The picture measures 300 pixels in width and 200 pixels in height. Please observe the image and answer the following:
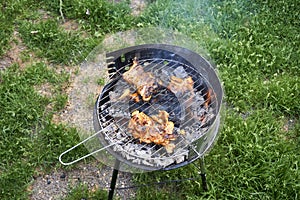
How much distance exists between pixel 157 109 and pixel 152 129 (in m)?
0.21

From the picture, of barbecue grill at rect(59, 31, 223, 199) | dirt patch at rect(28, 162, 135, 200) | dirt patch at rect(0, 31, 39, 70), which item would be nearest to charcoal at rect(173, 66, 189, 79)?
barbecue grill at rect(59, 31, 223, 199)

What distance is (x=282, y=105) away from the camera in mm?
3889

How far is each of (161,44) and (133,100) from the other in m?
0.47

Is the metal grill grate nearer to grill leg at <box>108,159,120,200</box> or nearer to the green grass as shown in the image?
grill leg at <box>108,159,120,200</box>

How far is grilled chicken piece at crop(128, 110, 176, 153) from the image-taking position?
2840 millimetres

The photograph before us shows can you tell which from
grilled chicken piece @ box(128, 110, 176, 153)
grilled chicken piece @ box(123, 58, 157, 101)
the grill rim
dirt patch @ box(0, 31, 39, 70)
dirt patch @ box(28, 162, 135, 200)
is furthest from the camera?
dirt patch @ box(0, 31, 39, 70)

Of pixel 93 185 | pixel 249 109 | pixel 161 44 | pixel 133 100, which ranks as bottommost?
pixel 93 185

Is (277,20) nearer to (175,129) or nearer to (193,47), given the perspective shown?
(193,47)

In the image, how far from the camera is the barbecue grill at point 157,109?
277 cm

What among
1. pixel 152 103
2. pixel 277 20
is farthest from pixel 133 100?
pixel 277 20

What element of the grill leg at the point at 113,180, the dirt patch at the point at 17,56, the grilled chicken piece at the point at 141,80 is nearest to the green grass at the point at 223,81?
the dirt patch at the point at 17,56

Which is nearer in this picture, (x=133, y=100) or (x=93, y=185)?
(x=133, y=100)

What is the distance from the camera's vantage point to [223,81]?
4.03m

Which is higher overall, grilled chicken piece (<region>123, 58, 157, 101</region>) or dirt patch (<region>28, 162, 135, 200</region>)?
grilled chicken piece (<region>123, 58, 157, 101</region>)
